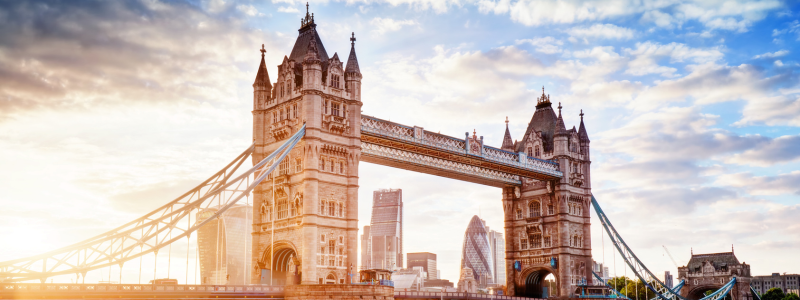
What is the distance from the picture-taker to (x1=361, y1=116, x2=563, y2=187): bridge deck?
274 ft

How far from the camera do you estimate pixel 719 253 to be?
496 ft

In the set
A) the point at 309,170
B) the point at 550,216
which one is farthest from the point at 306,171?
the point at 550,216

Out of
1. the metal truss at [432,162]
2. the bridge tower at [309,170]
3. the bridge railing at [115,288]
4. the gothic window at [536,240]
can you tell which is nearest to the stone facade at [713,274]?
the gothic window at [536,240]

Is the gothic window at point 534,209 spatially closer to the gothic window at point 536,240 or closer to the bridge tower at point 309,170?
the gothic window at point 536,240

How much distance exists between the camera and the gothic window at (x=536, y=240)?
107 metres

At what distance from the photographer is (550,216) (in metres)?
105

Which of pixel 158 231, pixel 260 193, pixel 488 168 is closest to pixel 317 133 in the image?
pixel 260 193

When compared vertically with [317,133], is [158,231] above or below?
below

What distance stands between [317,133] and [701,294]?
10879cm

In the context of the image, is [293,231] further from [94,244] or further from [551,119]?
[551,119]

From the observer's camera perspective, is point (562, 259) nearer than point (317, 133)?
No

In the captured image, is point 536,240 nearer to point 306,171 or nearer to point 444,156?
point 444,156

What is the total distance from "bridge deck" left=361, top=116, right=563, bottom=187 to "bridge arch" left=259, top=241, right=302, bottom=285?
1301 centimetres

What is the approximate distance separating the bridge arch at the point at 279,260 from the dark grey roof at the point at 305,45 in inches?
739
